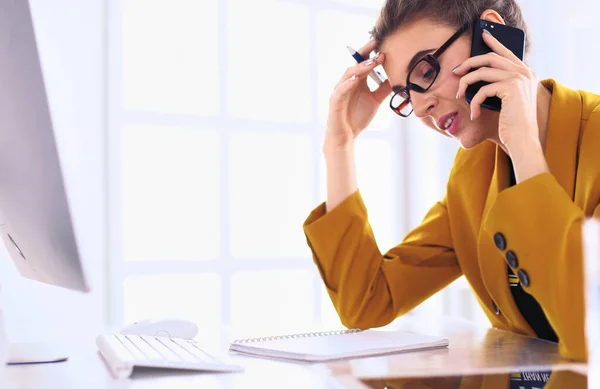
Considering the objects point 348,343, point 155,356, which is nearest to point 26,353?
point 155,356

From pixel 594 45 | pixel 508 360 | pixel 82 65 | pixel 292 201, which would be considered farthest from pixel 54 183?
pixel 292 201

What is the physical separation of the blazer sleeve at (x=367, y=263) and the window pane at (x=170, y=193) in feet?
4.70

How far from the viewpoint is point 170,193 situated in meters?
2.73

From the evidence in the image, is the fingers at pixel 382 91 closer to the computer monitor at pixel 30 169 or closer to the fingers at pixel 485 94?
the fingers at pixel 485 94

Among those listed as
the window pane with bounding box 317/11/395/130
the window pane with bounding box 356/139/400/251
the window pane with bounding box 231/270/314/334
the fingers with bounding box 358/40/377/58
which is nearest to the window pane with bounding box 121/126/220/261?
the window pane with bounding box 231/270/314/334

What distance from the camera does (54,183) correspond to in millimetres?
667

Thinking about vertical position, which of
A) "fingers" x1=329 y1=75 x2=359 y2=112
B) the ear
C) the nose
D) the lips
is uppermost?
the ear

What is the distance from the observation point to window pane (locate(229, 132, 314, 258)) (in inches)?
112

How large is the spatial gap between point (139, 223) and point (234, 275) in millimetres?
495

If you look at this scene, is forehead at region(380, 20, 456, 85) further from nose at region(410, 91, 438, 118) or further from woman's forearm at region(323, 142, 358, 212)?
woman's forearm at region(323, 142, 358, 212)

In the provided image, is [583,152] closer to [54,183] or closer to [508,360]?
[508,360]

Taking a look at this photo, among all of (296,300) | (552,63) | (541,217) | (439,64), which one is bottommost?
(296,300)

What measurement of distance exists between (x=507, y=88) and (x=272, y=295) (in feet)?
6.70

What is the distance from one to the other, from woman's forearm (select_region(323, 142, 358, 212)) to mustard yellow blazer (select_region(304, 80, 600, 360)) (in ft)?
0.07
